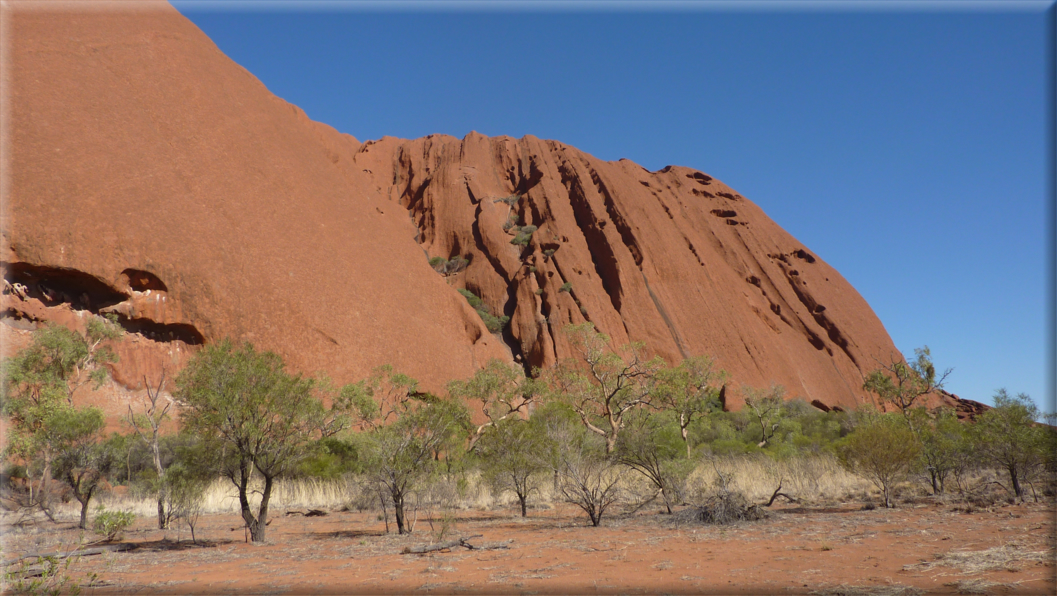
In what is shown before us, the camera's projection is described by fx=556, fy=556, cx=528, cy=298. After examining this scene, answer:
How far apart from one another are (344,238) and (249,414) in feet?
98.0

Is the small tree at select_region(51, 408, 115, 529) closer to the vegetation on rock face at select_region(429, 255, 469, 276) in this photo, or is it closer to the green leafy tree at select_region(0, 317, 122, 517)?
the green leafy tree at select_region(0, 317, 122, 517)

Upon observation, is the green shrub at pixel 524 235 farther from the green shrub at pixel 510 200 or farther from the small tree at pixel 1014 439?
the small tree at pixel 1014 439

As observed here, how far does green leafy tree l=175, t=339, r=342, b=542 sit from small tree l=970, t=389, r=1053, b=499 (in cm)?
1417

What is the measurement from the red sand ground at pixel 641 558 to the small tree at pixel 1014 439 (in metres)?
1.66

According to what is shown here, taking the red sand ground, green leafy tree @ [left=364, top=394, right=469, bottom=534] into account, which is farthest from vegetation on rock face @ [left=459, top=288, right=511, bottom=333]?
the red sand ground

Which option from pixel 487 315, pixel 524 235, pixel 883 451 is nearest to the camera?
pixel 883 451

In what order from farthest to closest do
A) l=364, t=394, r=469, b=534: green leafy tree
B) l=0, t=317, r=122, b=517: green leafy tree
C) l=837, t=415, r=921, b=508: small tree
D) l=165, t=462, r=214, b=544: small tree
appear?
l=0, t=317, r=122, b=517: green leafy tree, l=837, t=415, r=921, b=508: small tree, l=364, t=394, r=469, b=534: green leafy tree, l=165, t=462, r=214, b=544: small tree

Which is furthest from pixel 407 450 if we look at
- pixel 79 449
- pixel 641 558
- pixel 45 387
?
pixel 45 387

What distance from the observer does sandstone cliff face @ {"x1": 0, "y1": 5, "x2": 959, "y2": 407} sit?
26844mm

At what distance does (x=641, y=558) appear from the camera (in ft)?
23.5

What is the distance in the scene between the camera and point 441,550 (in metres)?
8.44

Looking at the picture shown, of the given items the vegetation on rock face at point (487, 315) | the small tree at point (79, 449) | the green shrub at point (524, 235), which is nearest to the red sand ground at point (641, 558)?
the small tree at point (79, 449)

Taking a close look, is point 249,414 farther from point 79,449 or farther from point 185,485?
point 79,449

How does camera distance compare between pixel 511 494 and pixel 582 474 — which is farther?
pixel 511 494
